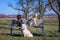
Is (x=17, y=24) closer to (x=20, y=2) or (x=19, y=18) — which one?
(x=19, y=18)

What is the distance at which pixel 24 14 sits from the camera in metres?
42.5

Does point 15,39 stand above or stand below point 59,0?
below

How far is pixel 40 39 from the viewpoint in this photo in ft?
45.6

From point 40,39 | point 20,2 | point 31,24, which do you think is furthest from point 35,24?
point 20,2

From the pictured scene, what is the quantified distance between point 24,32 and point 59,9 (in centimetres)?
690


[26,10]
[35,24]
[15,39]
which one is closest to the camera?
[15,39]

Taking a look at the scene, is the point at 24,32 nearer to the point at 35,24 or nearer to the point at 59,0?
the point at 35,24

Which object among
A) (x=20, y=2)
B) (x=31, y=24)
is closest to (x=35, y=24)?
(x=31, y=24)

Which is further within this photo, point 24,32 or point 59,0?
point 59,0

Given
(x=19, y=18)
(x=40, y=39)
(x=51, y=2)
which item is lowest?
(x=40, y=39)

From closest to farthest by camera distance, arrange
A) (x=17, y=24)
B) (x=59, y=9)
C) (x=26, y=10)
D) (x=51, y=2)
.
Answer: (x=17, y=24) < (x=51, y=2) < (x=59, y=9) < (x=26, y=10)

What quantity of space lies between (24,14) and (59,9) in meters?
21.6

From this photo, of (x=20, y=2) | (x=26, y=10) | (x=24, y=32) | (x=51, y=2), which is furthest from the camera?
(x=26, y=10)

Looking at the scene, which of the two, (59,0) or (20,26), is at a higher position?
A: (59,0)
